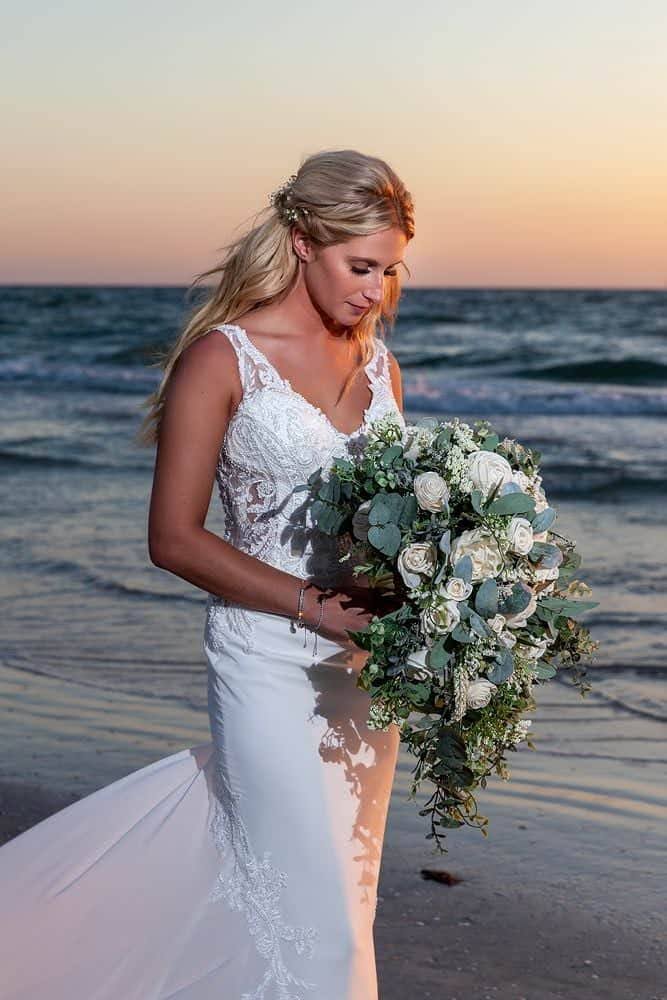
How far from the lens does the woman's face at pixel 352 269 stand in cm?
330

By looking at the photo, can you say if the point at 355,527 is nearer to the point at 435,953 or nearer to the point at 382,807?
the point at 382,807

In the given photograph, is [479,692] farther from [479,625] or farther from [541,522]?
[541,522]

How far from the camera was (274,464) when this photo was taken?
133 inches

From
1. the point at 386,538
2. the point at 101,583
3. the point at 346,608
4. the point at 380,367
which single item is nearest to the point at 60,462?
the point at 101,583

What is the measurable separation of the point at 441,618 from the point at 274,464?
842mm

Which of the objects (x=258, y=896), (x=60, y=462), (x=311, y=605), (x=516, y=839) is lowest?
(x=60, y=462)

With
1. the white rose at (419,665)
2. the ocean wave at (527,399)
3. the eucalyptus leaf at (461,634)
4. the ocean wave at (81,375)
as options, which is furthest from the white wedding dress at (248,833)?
the ocean wave at (81,375)

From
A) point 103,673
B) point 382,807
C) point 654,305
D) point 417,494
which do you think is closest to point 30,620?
point 103,673

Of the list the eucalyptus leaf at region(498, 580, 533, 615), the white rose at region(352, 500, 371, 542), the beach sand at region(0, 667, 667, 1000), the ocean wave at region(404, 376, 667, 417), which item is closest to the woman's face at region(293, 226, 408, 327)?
the white rose at region(352, 500, 371, 542)

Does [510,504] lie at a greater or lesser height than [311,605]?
greater

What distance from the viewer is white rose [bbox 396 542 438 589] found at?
2.74 metres

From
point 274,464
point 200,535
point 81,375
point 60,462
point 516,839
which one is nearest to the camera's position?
point 200,535

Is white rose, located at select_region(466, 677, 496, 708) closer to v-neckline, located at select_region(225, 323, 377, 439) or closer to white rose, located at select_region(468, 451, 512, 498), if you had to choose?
white rose, located at select_region(468, 451, 512, 498)

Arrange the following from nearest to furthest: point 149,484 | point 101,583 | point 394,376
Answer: point 394,376
point 101,583
point 149,484
